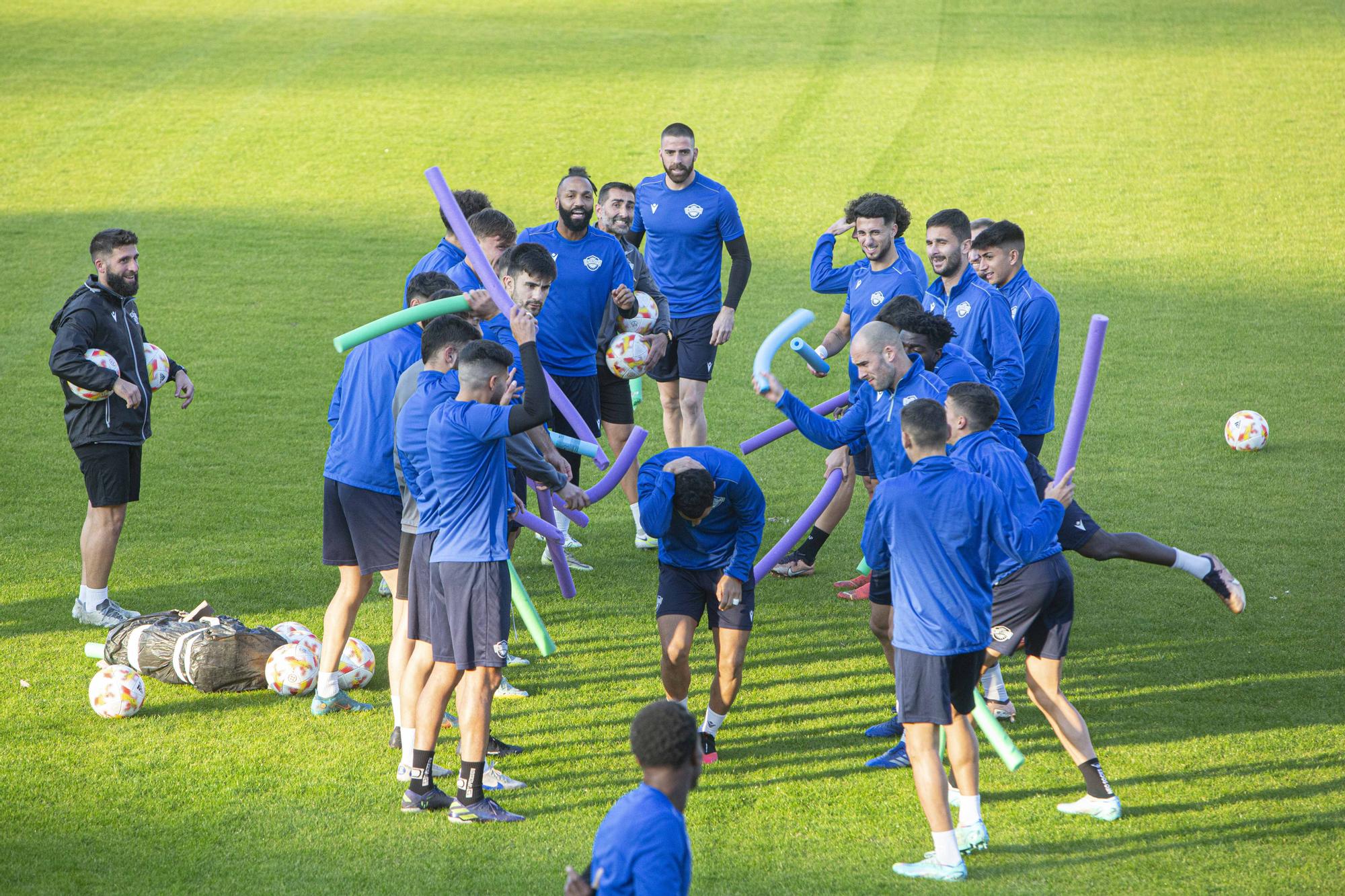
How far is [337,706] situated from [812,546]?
13.0 ft

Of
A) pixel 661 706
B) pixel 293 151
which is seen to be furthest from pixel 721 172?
pixel 661 706

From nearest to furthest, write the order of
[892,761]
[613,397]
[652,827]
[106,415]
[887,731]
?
[652,827] → [892,761] → [887,731] → [106,415] → [613,397]

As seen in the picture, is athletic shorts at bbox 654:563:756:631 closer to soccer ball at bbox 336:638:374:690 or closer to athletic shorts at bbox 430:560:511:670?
athletic shorts at bbox 430:560:511:670

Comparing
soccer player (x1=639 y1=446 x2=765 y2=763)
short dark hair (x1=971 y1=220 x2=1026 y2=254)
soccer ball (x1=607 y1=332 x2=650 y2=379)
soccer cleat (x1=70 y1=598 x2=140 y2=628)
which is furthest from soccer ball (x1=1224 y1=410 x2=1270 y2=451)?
soccer cleat (x1=70 y1=598 x2=140 y2=628)

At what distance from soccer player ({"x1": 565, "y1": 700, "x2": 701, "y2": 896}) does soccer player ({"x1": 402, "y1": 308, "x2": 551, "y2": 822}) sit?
2232 millimetres

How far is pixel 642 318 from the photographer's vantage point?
9555mm

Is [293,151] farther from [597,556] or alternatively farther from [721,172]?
[597,556]

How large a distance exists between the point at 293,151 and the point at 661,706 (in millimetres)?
20916

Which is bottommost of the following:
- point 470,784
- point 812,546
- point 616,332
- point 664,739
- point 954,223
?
point 470,784

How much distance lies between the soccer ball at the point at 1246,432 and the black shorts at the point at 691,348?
560 cm

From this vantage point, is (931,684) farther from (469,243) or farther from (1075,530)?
(469,243)

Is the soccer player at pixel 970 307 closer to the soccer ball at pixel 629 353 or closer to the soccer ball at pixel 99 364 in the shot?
the soccer ball at pixel 629 353

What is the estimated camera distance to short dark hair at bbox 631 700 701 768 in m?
3.93

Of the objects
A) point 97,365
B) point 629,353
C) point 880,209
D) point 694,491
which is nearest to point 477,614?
point 694,491
